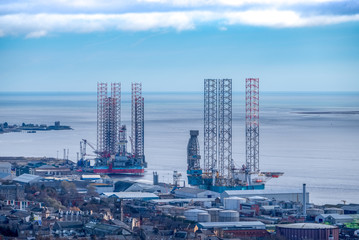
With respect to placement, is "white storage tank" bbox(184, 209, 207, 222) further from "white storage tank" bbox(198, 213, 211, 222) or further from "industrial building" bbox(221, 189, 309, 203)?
"industrial building" bbox(221, 189, 309, 203)

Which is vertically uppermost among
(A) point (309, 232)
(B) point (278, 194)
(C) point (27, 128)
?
(C) point (27, 128)

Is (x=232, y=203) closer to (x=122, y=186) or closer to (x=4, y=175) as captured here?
(x=122, y=186)

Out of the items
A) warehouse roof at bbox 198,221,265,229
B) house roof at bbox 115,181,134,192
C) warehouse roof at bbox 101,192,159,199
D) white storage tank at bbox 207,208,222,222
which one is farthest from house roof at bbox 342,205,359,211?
house roof at bbox 115,181,134,192

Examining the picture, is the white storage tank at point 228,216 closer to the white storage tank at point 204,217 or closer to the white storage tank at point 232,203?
the white storage tank at point 204,217

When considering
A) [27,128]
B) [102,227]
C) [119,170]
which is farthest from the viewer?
[27,128]

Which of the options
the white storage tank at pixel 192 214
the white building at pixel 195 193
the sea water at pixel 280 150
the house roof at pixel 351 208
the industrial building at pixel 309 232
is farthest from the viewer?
the sea water at pixel 280 150

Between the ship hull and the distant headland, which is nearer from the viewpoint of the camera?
the ship hull

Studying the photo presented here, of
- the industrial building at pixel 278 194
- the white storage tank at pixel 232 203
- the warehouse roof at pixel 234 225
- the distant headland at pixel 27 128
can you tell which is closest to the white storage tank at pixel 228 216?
the warehouse roof at pixel 234 225

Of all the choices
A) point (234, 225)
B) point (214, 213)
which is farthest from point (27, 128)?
point (234, 225)

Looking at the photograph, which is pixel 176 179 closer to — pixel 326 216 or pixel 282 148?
pixel 326 216

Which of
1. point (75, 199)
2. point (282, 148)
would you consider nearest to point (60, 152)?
point (282, 148)

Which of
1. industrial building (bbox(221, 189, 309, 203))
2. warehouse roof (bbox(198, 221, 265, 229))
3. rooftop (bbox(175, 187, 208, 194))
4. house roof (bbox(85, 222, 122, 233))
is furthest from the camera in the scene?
rooftop (bbox(175, 187, 208, 194))
